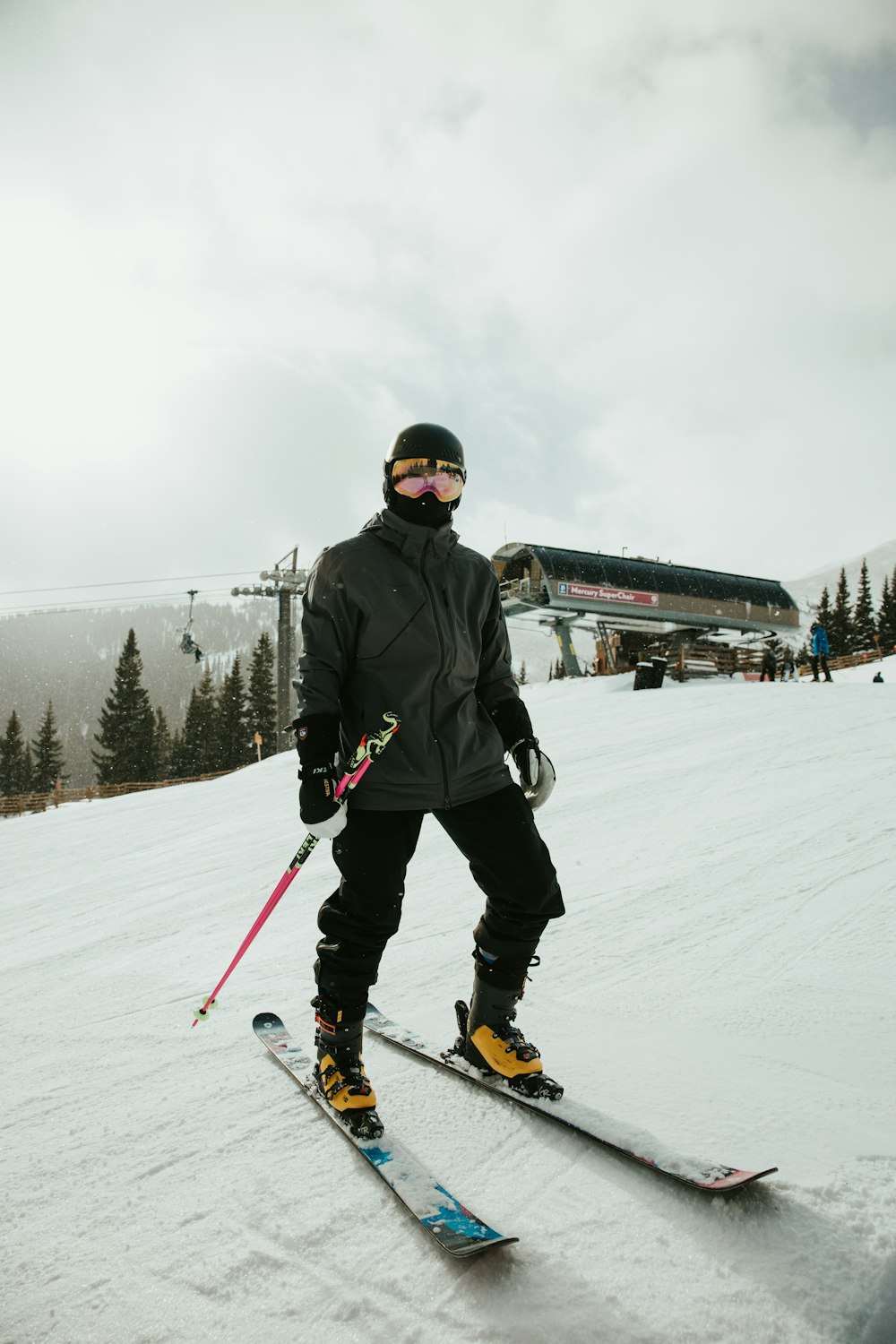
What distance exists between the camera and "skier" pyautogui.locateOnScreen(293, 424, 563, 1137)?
7.55ft

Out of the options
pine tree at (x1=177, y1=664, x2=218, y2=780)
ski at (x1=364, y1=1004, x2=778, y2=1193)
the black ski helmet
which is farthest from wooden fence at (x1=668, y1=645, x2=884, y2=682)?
pine tree at (x1=177, y1=664, x2=218, y2=780)

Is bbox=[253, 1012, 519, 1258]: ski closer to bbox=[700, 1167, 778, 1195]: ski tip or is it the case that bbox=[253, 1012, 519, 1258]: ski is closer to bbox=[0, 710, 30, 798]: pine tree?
bbox=[700, 1167, 778, 1195]: ski tip

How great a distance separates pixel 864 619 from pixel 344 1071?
2766 inches

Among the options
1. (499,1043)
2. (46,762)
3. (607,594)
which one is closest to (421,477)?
(499,1043)

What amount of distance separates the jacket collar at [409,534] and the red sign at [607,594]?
24.4 m

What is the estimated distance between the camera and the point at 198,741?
51000mm

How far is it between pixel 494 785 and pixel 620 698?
47.0 feet

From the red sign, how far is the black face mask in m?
24.4

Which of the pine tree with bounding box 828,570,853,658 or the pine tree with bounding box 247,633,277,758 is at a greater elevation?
the pine tree with bounding box 828,570,853,658

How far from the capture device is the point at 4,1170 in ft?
6.47

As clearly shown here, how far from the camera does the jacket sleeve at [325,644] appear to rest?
7.75 feet

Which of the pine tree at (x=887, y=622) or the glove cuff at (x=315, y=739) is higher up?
the pine tree at (x=887, y=622)

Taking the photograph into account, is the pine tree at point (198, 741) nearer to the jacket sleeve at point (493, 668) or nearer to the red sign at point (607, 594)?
the red sign at point (607, 594)

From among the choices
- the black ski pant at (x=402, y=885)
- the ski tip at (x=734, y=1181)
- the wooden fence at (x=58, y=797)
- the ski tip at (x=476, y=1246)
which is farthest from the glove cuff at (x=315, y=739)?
the wooden fence at (x=58, y=797)
